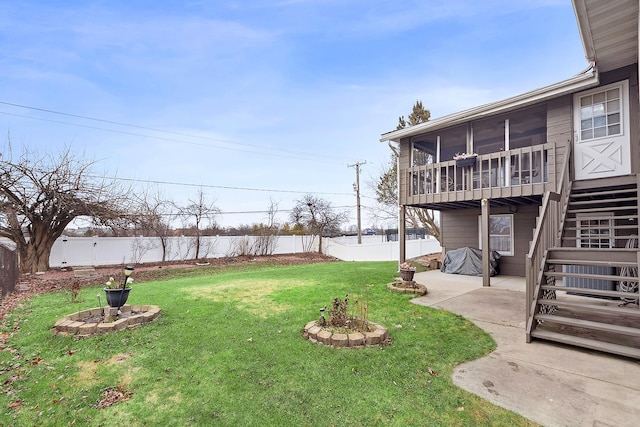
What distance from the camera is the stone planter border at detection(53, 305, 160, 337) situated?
417 centimetres

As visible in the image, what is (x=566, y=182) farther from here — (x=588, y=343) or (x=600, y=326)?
(x=588, y=343)

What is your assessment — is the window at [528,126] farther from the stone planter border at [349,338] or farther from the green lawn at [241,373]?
the stone planter border at [349,338]

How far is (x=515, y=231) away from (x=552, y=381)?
7830 millimetres

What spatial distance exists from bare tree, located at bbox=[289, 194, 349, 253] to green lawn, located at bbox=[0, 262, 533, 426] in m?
16.2

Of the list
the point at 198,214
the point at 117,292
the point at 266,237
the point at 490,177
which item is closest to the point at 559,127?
the point at 490,177

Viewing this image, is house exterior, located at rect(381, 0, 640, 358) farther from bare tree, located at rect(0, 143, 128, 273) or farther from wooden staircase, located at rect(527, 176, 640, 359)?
bare tree, located at rect(0, 143, 128, 273)

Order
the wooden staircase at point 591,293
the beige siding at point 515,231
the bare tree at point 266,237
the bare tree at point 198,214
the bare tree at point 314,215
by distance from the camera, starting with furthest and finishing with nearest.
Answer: the bare tree at point 314,215, the bare tree at point 266,237, the bare tree at point 198,214, the beige siding at point 515,231, the wooden staircase at point 591,293

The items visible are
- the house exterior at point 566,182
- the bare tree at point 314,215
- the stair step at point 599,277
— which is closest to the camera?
the stair step at point 599,277

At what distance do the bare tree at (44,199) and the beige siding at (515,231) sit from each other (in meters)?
13.1

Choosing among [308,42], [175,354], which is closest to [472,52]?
[308,42]

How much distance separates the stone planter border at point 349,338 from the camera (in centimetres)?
369

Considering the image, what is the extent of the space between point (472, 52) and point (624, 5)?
7.25m

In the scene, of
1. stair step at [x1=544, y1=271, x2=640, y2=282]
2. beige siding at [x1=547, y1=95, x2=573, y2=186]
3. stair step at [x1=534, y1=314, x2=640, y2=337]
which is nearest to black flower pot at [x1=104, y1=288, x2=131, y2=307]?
stair step at [x1=534, y1=314, x2=640, y2=337]

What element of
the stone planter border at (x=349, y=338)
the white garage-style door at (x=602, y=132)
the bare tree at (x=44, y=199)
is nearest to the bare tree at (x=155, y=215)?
the bare tree at (x=44, y=199)
